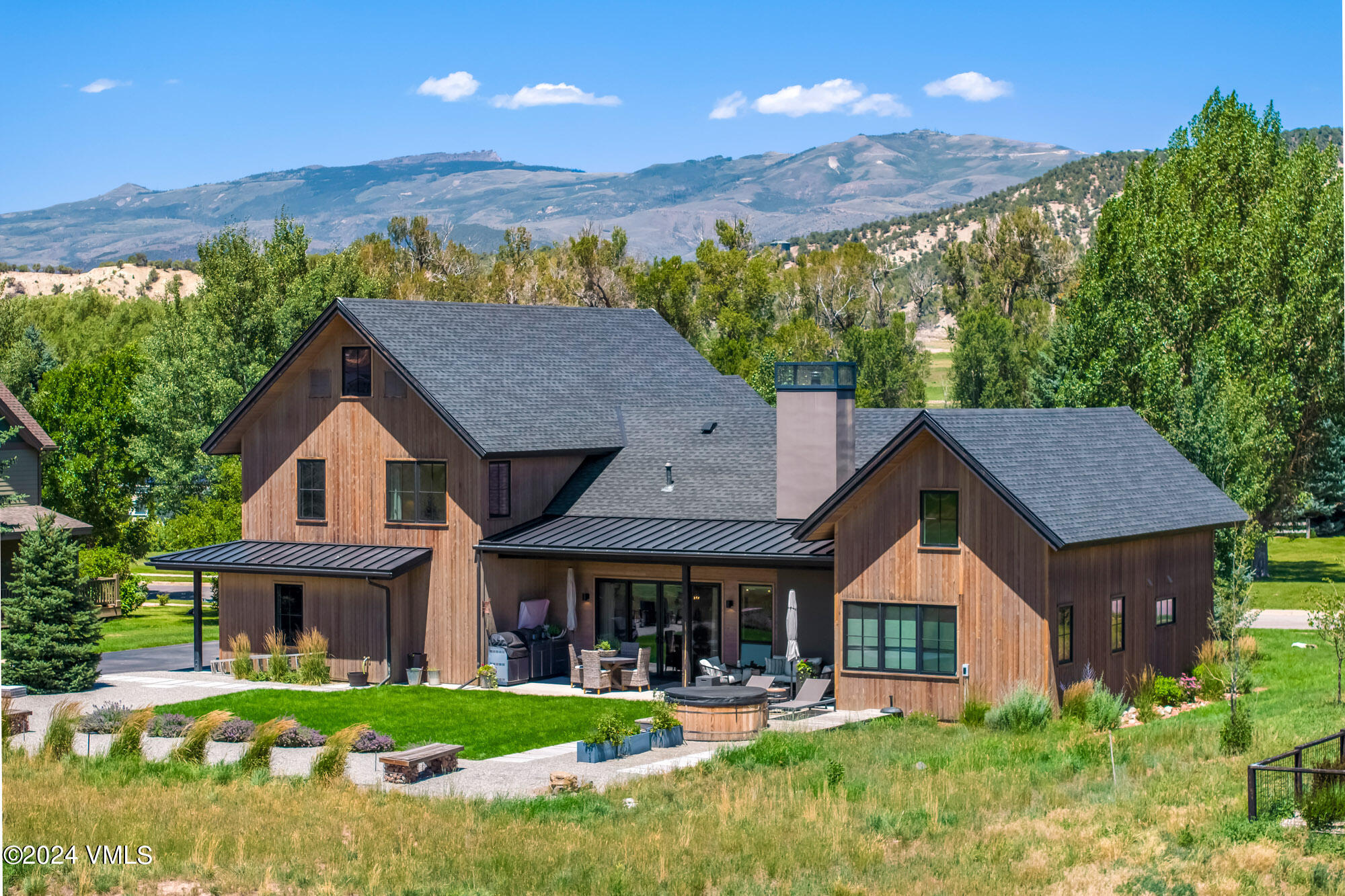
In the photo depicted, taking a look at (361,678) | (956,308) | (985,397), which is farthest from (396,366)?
(956,308)

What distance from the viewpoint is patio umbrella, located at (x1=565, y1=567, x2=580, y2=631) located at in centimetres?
3319

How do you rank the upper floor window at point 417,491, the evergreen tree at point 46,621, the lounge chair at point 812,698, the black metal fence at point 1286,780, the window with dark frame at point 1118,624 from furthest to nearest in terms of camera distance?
the upper floor window at point 417,491 < the evergreen tree at point 46,621 < the window with dark frame at point 1118,624 < the lounge chair at point 812,698 < the black metal fence at point 1286,780

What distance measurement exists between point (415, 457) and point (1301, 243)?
102 ft

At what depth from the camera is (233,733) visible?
84.6 feet

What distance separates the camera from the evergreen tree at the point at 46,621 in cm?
3141

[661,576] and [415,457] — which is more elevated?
[415,457]

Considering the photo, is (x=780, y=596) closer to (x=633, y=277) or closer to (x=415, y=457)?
(x=415, y=457)

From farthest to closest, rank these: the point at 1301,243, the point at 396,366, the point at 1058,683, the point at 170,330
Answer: the point at 170,330 → the point at 1301,243 → the point at 396,366 → the point at 1058,683

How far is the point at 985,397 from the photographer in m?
84.7

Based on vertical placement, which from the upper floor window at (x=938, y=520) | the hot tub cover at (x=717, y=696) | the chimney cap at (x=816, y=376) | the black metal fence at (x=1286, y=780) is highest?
the chimney cap at (x=816, y=376)

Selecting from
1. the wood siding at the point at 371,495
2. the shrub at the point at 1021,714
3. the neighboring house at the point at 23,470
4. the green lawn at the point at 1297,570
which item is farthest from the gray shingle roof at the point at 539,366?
the green lawn at the point at 1297,570

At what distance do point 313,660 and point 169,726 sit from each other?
297 inches

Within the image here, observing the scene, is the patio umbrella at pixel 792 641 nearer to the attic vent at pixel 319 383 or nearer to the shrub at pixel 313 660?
the shrub at pixel 313 660

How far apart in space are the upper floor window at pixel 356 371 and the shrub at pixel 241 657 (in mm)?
6026
